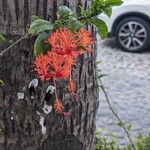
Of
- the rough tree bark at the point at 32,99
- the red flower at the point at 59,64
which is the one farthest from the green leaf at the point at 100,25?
the rough tree bark at the point at 32,99

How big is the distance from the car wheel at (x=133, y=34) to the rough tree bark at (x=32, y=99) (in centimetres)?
768

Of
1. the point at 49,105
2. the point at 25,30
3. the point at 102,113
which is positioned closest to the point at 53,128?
the point at 49,105

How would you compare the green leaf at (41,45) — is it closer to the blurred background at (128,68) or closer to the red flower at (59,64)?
the red flower at (59,64)

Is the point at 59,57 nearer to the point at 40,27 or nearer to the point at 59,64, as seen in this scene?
A: the point at 59,64

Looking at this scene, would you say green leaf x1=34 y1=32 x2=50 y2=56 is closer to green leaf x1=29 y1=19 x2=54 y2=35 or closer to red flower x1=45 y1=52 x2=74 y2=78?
green leaf x1=29 y1=19 x2=54 y2=35

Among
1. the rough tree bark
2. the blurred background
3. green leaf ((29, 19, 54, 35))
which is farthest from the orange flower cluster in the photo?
the blurred background

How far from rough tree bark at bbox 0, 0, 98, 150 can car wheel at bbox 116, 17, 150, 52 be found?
7676mm

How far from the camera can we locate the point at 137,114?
6953mm

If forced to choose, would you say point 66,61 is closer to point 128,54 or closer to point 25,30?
point 25,30

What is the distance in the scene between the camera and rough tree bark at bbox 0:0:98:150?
6.72ft

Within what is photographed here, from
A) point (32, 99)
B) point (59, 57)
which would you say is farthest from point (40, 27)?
point (32, 99)

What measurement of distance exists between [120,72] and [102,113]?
216 cm

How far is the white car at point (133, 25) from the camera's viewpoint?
10.1 m

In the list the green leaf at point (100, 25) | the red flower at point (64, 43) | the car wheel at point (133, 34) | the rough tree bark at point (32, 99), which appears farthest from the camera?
the car wheel at point (133, 34)
